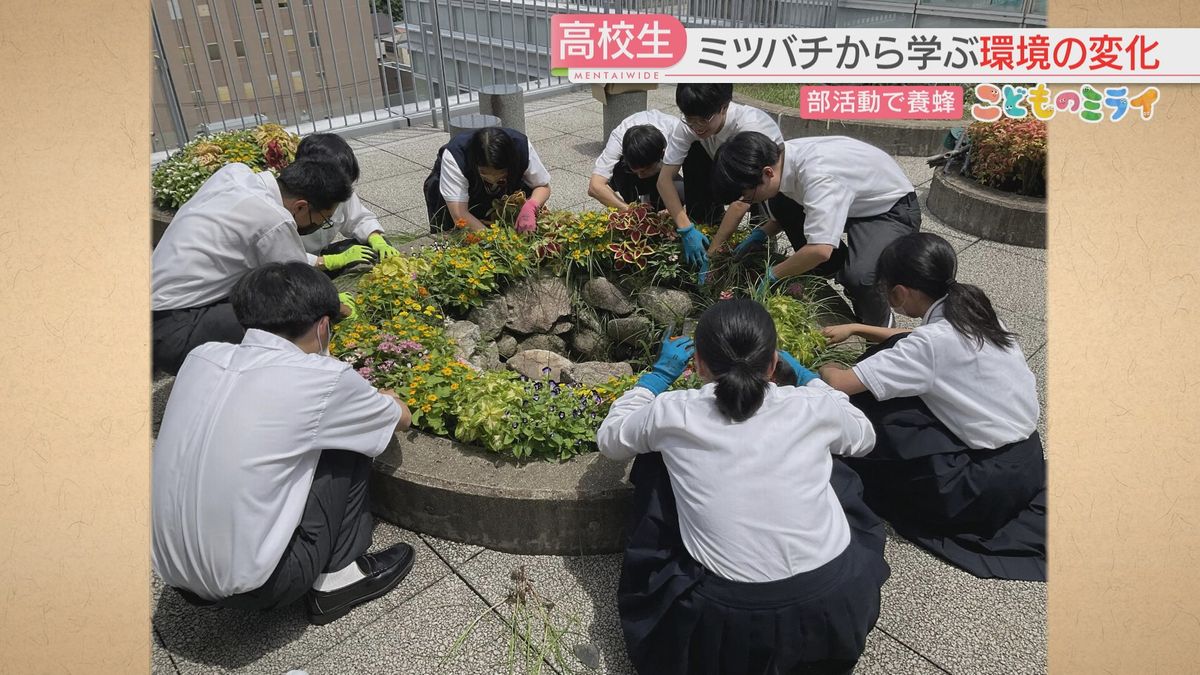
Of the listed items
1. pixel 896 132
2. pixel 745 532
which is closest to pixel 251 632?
pixel 745 532

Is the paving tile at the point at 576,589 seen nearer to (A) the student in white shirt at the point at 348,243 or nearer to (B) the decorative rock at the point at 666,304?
(B) the decorative rock at the point at 666,304

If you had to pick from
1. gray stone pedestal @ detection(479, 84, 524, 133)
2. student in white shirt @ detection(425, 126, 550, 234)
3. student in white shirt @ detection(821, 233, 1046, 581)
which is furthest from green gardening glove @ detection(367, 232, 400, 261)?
gray stone pedestal @ detection(479, 84, 524, 133)

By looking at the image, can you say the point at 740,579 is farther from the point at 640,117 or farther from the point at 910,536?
the point at 640,117

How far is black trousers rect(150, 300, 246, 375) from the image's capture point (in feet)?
10.3

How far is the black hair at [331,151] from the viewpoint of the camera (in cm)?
321

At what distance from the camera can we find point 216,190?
3170 mm

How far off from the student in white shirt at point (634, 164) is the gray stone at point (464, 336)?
125 centimetres

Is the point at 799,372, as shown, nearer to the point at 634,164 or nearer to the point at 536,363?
the point at 536,363

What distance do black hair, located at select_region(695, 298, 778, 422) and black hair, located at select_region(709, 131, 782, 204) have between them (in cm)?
136

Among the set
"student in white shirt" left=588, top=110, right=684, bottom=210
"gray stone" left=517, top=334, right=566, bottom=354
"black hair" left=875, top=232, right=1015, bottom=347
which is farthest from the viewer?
"student in white shirt" left=588, top=110, right=684, bottom=210

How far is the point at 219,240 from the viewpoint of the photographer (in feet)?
10.1

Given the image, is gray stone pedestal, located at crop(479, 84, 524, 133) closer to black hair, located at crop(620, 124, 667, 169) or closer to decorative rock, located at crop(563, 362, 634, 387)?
black hair, located at crop(620, 124, 667, 169)

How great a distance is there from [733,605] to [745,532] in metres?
0.21

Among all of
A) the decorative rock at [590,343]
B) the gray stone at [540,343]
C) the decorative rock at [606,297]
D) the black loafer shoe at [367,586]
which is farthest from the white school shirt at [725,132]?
the black loafer shoe at [367,586]
